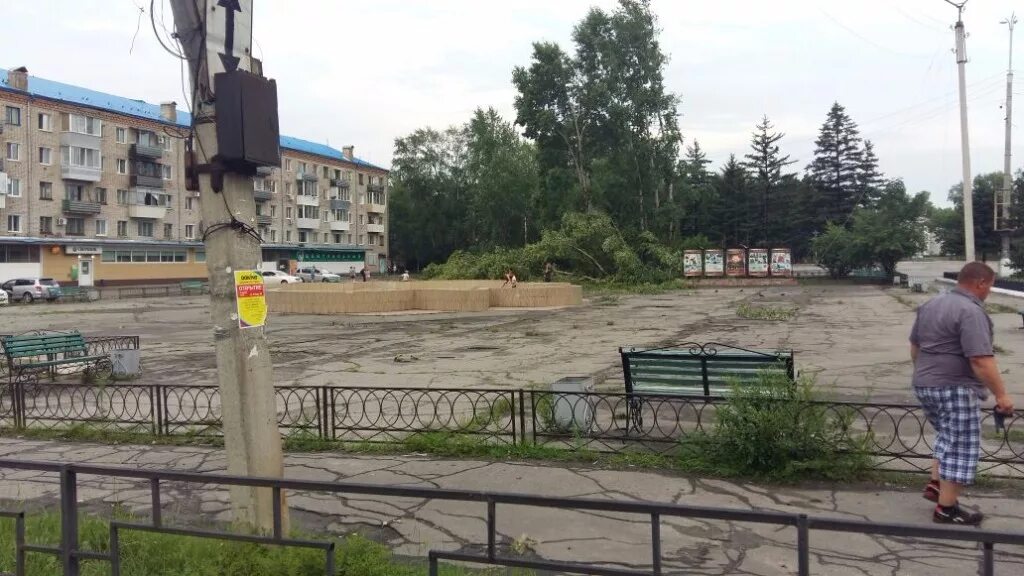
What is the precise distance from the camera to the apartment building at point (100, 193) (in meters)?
52.2

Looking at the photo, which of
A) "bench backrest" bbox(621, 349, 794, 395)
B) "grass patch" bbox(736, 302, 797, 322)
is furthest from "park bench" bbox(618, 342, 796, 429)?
"grass patch" bbox(736, 302, 797, 322)

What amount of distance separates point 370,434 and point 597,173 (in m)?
48.4

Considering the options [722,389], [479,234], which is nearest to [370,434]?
[722,389]

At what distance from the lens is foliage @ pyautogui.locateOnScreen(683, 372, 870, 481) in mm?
5879

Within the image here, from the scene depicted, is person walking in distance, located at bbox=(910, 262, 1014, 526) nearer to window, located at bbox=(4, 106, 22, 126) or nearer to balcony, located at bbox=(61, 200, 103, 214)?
window, located at bbox=(4, 106, 22, 126)

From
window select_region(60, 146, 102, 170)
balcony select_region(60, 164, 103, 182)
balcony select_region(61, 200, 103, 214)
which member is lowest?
balcony select_region(61, 200, 103, 214)

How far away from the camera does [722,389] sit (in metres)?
7.49

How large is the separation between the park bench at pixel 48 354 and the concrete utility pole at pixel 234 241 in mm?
8916

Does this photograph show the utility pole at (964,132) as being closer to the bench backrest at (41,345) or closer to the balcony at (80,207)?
the bench backrest at (41,345)

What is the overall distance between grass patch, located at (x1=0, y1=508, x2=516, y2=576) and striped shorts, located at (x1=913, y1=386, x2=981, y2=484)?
309cm

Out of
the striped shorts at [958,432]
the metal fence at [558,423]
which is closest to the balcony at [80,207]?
the metal fence at [558,423]

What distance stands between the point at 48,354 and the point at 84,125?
5277cm

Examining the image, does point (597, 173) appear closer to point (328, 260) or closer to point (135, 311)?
point (135, 311)

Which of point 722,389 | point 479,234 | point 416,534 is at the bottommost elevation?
point 416,534
